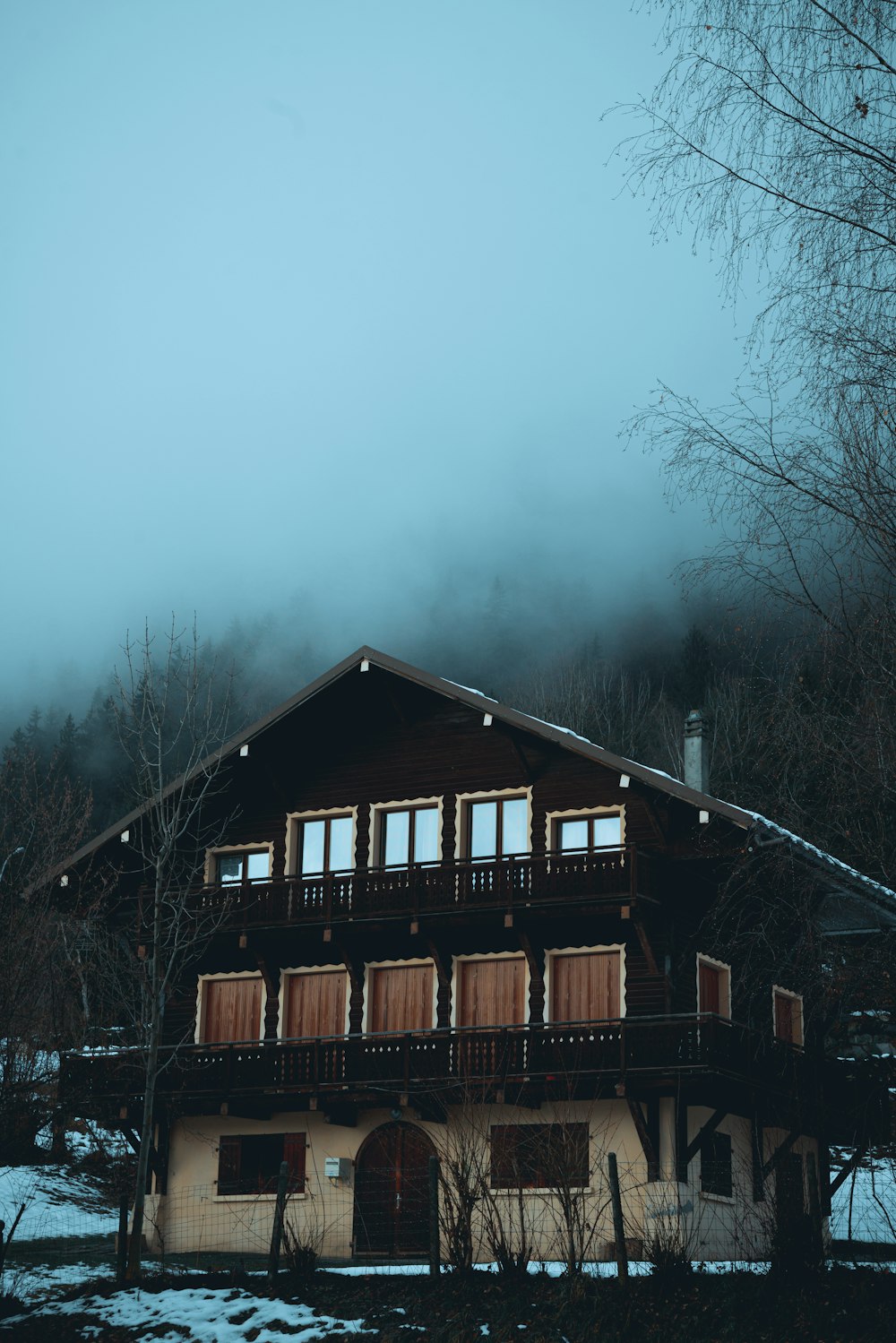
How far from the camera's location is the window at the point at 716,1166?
28.2 meters

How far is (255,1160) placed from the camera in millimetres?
31078

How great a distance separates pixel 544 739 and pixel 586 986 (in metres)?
4.64

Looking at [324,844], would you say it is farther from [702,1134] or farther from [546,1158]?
[546,1158]

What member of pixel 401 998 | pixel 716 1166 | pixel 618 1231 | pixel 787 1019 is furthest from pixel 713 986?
pixel 618 1231

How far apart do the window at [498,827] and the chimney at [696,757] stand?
4135mm

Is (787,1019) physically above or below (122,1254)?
above

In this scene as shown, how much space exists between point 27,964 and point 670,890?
38.5ft

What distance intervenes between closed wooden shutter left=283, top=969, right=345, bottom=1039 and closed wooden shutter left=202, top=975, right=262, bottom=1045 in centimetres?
72

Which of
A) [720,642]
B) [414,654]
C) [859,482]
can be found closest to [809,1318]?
[720,642]

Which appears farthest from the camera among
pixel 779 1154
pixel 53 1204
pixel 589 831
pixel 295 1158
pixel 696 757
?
pixel 53 1204

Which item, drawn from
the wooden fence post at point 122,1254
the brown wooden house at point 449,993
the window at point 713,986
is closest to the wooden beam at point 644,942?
the brown wooden house at point 449,993

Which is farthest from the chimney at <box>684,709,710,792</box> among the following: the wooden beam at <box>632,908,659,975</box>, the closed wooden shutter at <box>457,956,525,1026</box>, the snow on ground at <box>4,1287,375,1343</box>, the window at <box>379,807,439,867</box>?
the snow on ground at <box>4,1287,375,1343</box>

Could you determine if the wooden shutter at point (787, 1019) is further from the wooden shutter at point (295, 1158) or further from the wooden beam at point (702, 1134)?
the wooden shutter at point (295, 1158)

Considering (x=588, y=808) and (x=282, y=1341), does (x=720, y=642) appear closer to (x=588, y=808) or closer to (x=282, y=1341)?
(x=282, y=1341)
